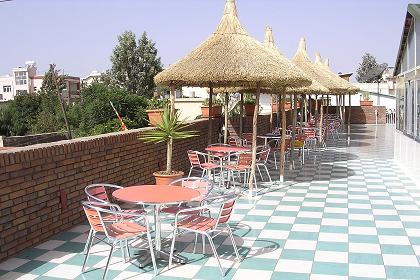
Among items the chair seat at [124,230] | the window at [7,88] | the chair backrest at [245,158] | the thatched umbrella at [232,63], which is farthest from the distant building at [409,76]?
the window at [7,88]

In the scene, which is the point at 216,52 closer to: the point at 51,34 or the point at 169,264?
the point at 169,264

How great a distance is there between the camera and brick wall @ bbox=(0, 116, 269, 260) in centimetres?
491

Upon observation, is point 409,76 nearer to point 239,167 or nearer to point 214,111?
point 214,111

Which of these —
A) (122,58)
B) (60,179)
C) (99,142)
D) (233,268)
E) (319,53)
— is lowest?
(233,268)

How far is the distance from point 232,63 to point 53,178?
12.1ft

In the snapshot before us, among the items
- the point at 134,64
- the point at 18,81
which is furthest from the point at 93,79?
the point at 18,81

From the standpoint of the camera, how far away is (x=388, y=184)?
9.10 m

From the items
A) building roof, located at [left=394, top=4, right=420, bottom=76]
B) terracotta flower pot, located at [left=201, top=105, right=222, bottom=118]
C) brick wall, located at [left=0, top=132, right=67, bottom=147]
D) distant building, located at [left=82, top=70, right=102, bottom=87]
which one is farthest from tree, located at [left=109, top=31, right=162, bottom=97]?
building roof, located at [left=394, top=4, right=420, bottom=76]

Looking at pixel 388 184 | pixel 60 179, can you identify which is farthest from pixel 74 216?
pixel 388 184

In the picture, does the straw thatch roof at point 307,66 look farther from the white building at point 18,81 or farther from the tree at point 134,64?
the white building at point 18,81

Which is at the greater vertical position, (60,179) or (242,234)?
(60,179)

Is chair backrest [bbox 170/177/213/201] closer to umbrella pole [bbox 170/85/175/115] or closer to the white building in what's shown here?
umbrella pole [bbox 170/85/175/115]

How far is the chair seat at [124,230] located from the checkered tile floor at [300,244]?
44 cm

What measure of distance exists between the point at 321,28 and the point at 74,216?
14.8m
